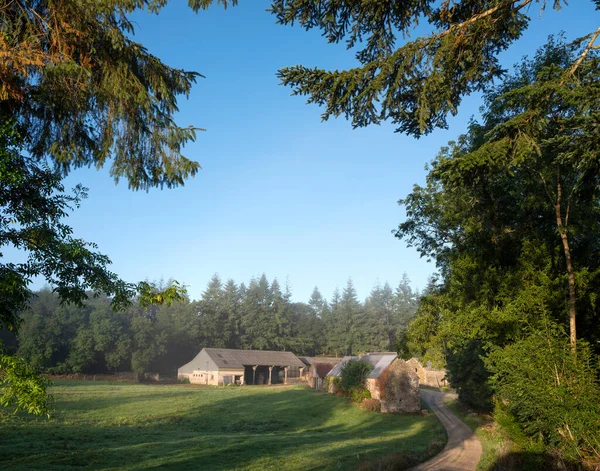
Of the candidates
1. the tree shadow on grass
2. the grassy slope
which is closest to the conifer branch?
the tree shadow on grass

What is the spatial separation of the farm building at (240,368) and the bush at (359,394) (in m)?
28.3

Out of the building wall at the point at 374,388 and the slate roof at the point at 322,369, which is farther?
the slate roof at the point at 322,369

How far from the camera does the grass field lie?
1733 cm

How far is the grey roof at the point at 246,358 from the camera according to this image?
65.4m

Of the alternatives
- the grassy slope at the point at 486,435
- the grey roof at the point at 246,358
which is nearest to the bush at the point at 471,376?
the grassy slope at the point at 486,435

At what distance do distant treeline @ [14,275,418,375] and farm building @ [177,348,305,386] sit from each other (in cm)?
1130

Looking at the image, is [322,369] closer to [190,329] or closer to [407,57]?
[190,329]

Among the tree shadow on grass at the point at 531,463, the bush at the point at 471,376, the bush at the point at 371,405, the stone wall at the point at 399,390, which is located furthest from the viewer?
the stone wall at the point at 399,390

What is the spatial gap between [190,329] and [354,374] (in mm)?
53256

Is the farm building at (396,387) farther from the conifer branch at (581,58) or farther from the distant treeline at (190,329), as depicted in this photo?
the distant treeline at (190,329)

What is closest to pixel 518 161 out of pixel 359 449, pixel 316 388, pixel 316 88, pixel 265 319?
pixel 316 88

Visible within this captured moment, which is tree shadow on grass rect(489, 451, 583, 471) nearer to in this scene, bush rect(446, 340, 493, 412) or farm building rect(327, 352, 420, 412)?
bush rect(446, 340, 493, 412)

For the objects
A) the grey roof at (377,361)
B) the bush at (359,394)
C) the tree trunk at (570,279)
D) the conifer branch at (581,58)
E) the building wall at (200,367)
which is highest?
the conifer branch at (581,58)

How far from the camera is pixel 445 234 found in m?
22.2
